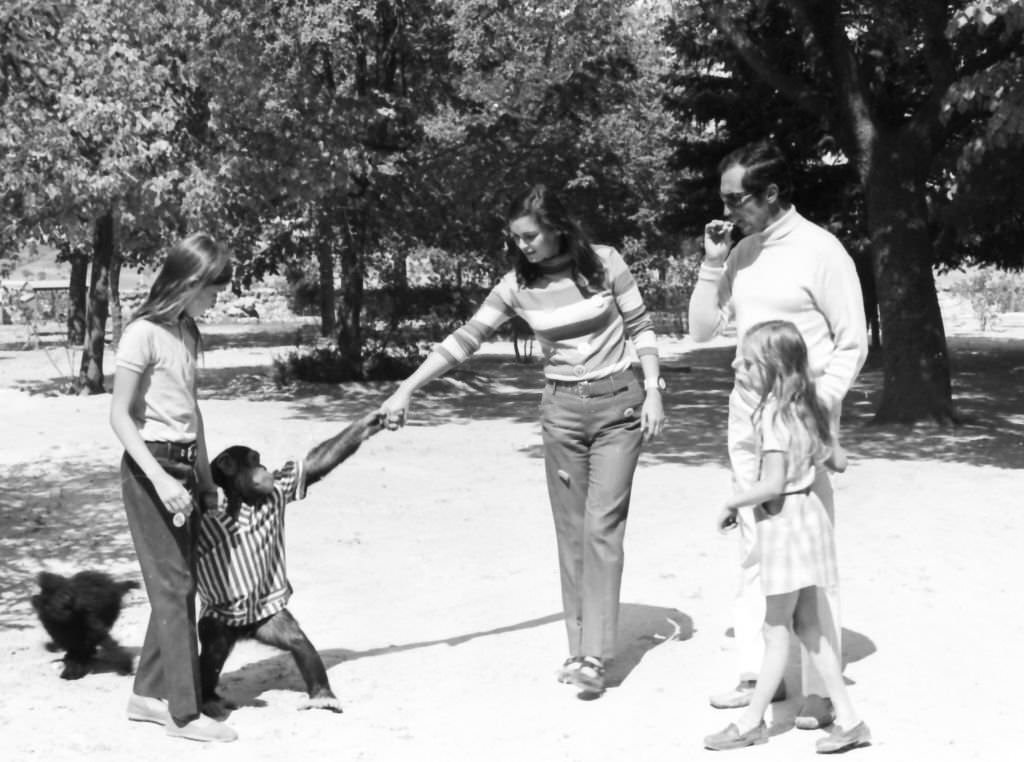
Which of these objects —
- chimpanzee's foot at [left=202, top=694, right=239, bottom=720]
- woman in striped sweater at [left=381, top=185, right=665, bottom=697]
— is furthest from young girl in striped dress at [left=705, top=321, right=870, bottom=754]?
chimpanzee's foot at [left=202, top=694, right=239, bottom=720]

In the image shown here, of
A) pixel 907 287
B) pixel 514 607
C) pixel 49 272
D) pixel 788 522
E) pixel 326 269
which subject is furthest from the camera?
pixel 49 272

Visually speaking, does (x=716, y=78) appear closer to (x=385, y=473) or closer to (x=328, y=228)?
(x=328, y=228)

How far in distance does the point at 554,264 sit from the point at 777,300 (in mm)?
988

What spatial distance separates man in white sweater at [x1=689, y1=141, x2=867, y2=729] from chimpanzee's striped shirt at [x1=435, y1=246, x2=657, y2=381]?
1.60 ft

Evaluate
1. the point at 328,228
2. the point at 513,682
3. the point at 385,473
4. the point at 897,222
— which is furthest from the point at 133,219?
the point at 513,682

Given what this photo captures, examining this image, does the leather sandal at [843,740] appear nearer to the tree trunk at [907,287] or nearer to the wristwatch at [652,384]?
the wristwatch at [652,384]

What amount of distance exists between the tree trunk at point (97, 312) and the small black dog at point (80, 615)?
639 inches

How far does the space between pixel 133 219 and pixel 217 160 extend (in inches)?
58.2

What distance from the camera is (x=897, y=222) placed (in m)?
16.4

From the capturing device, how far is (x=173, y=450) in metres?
5.25

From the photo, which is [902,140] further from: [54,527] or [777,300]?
[777,300]

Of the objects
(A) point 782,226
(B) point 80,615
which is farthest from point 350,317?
(A) point 782,226

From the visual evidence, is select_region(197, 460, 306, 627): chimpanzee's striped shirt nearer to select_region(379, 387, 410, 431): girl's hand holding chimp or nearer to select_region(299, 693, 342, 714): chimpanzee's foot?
select_region(299, 693, 342, 714): chimpanzee's foot

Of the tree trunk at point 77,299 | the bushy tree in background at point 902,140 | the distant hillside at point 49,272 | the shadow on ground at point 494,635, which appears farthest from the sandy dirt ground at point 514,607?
the distant hillside at point 49,272
